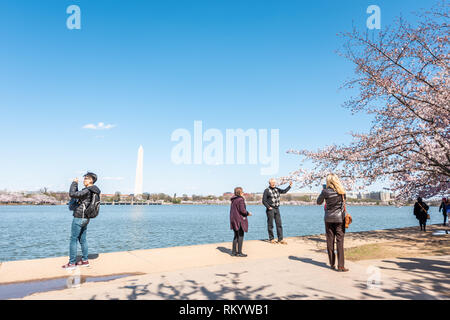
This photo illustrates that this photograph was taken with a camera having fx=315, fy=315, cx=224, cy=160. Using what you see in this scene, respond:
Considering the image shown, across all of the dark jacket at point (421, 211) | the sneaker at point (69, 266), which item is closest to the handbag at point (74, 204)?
the sneaker at point (69, 266)

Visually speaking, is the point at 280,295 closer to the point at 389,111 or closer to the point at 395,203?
the point at 389,111

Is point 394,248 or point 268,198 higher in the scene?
point 268,198

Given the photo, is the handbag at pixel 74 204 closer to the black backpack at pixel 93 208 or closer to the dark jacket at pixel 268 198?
the black backpack at pixel 93 208

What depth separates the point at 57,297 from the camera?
4.85 metres

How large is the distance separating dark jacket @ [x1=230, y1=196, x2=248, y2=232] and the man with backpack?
140 inches

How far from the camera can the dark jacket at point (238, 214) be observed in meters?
8.62

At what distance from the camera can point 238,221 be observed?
8.62 metres

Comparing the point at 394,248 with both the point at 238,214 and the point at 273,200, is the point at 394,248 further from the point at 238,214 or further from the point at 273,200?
the point at 238,214

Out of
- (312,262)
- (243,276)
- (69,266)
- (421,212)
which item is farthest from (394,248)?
(69,266)

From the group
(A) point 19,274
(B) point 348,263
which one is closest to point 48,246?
(A) point 19,274

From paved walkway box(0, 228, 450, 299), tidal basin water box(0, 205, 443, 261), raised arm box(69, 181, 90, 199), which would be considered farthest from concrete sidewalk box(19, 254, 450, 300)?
tidal basin water box(0, 205, 443, 261)

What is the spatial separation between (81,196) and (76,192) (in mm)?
143

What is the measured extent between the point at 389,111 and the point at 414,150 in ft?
5.74

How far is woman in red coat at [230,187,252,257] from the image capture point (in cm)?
860
